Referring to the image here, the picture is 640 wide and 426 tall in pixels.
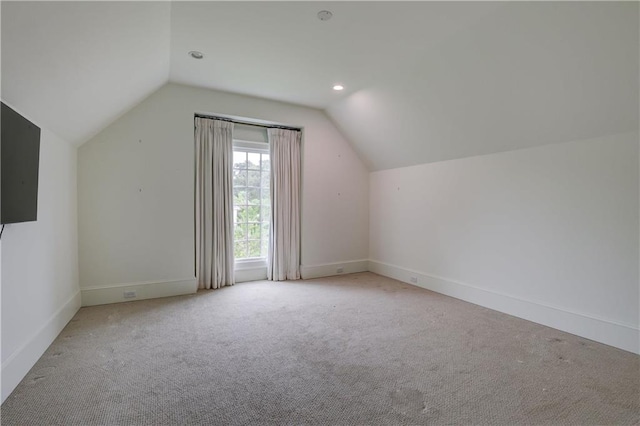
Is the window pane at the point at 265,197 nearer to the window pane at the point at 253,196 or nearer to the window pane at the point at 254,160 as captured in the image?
the window pane at the point at 253,196

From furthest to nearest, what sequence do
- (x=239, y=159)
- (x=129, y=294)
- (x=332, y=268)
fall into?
(x=332, y=268)
(x=239, y=159)
(x=129, y=294)

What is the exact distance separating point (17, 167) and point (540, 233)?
14.6 feet

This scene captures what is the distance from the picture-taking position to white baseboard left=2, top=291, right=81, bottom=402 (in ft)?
6.27

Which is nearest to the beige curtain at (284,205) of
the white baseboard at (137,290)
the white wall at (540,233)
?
the white baseboard at (137,290)

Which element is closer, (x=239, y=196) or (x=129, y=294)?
(x=129, y=294)

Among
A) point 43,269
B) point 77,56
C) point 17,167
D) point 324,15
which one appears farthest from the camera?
point 43,269

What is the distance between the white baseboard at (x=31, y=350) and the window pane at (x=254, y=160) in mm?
2846

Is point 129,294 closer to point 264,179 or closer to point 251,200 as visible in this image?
point 251,200

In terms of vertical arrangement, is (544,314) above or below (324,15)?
below

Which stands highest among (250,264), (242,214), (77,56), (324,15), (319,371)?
(324,15)

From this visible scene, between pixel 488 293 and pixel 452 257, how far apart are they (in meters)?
0.63

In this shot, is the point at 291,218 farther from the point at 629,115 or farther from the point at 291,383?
the point at 629,115

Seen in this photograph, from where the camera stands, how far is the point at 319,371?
7.34 feet

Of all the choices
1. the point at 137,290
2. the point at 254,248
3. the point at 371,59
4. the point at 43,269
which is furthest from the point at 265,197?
the point at 43,269
